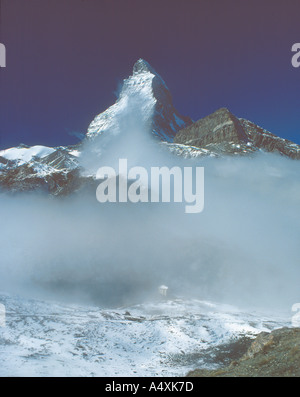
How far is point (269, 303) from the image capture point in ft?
516

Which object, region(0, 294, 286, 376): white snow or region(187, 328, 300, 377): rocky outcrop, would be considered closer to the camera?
region(187, 328, 300, 377): rocky outcrop

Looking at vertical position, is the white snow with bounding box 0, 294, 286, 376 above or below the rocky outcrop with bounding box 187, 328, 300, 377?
below

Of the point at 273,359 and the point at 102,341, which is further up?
the point at 273,359

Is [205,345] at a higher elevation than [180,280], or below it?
higher

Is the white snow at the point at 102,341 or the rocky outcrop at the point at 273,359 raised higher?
the rocky outcrop at the point at 273,359

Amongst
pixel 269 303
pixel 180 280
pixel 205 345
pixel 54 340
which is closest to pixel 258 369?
pixel 205 345

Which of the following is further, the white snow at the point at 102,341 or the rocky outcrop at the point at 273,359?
the white snow at the point at 102,341

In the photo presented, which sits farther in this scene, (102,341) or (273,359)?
(102,341)

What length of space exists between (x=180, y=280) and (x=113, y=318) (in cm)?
11920

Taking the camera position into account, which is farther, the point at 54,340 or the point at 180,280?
the point at 180,280
